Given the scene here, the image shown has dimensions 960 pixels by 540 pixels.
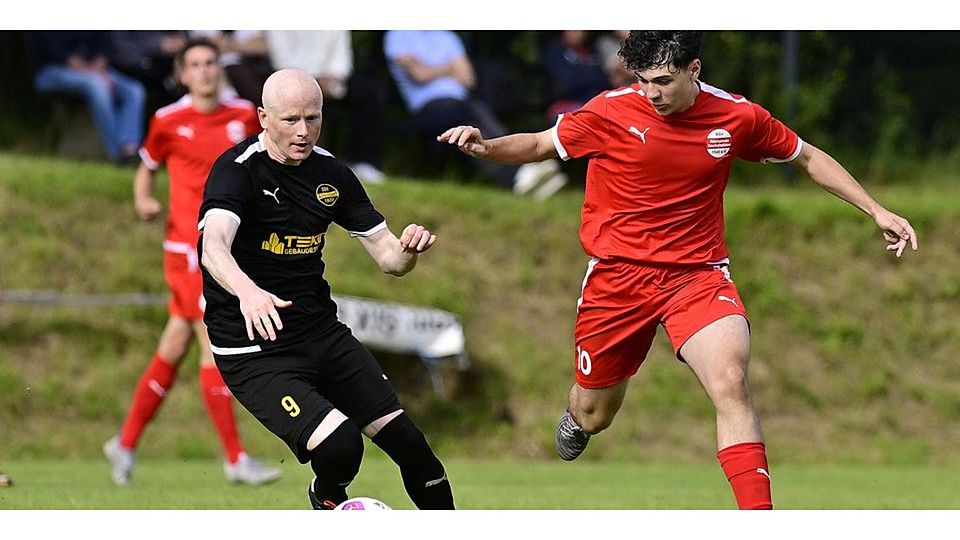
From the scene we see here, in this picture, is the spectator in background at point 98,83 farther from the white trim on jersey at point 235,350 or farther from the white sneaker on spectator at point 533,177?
the white trim on jersey at point 235,350

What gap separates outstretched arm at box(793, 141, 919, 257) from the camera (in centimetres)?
728

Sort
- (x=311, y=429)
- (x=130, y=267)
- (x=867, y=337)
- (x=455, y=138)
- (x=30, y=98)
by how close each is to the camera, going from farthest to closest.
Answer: (x=30, y=98), (x=867, y=337), (x=130, y=267), (x=455, y=138), (x=311, y=429)

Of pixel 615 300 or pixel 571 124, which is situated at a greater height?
pixel 571 124

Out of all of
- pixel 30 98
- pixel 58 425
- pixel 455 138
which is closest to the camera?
pixel 455 138

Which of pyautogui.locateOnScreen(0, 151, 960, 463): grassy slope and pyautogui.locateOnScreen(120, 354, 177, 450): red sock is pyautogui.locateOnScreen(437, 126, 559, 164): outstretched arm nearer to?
pyautogui.locateOnScreen(120, 354, 177, 450): red sock

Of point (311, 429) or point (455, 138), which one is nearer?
point (311, 429)

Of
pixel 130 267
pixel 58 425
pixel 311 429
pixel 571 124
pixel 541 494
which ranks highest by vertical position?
pixel 571 124

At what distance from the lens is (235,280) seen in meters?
6.20

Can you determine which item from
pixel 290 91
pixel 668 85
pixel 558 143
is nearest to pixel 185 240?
pixel 558 143

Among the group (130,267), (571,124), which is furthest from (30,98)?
(571,124)

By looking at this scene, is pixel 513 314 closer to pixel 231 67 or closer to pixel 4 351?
pixel 231 67

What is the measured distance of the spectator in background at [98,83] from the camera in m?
15.6

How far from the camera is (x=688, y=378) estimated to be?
597 inches

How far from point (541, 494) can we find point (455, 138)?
3501mm
